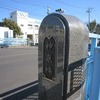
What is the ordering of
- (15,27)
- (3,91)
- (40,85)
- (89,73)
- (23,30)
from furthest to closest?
1. (23,30)
2. (15,27)
3. (3,91)
4. (89,73)
5. (40,85)

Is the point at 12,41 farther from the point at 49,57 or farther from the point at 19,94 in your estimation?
the point at 49,57

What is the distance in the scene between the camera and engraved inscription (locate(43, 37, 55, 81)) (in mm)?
1774

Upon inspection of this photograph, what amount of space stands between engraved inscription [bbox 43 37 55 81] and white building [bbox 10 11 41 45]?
146ft

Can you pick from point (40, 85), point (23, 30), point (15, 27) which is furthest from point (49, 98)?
point (23, 30)

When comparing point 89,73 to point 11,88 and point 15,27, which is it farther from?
point 15,27

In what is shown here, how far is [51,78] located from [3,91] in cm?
322

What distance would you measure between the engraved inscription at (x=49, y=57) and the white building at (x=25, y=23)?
44.4m

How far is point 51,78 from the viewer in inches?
72.7

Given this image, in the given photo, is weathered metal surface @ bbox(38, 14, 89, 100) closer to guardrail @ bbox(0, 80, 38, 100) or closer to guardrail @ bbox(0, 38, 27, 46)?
guardrail @ bbox(0, 80, 38, 100)

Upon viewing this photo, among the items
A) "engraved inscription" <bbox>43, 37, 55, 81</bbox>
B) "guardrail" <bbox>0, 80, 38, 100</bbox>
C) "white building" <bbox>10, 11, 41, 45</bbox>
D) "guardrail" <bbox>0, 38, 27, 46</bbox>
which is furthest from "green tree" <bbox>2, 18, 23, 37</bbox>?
"engraved inscription" <bbox>43, 37, 55, 81</bbox>

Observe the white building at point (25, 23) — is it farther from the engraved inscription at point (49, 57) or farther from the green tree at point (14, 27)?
the engraved inscription at point (49, 57)

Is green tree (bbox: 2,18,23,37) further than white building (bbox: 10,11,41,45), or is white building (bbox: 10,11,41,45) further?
white building (bbox: 10,11,41,45)

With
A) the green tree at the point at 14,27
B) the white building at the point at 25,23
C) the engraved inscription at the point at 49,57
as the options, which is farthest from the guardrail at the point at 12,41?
the engraved inscription at the point at 49,57

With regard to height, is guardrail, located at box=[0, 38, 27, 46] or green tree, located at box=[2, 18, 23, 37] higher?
green tree, located at box=[2, 18, 23, 37]
